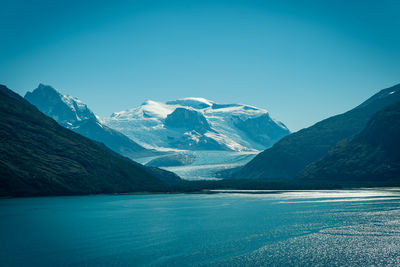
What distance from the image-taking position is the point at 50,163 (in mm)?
136625

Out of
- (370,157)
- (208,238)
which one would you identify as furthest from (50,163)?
(370,157)

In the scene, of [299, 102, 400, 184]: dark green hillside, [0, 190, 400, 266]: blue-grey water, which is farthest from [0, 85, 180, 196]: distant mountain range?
[299, 102, 400, 184]: dark green hillside

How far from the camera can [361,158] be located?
180375 mm

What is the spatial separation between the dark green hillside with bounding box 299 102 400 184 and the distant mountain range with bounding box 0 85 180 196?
3420 inches

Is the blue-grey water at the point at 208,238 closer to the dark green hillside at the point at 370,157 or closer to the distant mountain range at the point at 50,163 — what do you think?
the distant mountain range at the point at 50,163

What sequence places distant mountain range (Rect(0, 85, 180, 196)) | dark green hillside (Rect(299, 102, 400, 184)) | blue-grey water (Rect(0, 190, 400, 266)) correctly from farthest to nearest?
dark green hillside (Rect(299, 102, 400, 184))
distant mountain range (Rect(0, 85, 180, 196))
blue-grey water (Rect(0, 190, 400, 266))

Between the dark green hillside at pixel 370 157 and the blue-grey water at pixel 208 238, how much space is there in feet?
335

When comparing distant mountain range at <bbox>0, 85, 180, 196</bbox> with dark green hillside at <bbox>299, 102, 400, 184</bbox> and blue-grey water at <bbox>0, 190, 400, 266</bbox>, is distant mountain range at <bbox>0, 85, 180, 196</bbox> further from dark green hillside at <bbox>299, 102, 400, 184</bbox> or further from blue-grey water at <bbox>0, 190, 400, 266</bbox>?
dark green hillside at <bbox>299, 102, 400, 184</bbox>

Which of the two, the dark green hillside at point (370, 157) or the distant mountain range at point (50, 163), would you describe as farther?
the dark green hillside at point (370, 157)

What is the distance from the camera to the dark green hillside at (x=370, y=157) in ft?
546

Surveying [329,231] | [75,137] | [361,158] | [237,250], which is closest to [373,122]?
[361,158]

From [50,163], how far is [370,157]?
141m

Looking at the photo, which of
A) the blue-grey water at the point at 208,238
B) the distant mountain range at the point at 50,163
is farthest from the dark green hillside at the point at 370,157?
the blue-grey water at the point at 208,238

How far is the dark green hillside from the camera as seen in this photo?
166 m
